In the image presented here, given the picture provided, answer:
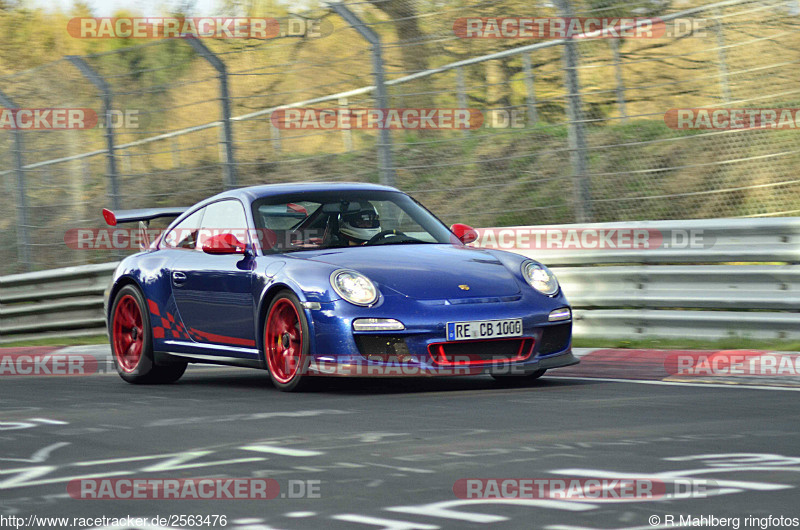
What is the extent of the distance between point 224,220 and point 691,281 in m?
3.33

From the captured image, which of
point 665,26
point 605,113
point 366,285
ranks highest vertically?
point 665,26

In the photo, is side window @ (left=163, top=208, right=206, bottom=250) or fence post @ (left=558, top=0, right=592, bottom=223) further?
fence post @ (left=558, top=0, right=592, bottom=223)

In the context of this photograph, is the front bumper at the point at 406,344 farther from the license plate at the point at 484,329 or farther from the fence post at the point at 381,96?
the fence post at the point at 381,96

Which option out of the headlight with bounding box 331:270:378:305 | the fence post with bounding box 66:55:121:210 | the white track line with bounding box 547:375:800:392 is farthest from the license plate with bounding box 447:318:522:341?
the fence post with bounding box 66:55:121:210

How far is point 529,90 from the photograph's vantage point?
12680 millimetres

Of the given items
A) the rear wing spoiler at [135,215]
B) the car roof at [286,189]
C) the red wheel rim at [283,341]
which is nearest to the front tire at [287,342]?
the red wheel rim at [283,341]

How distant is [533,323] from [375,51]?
4.92 meters

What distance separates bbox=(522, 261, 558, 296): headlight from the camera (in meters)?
8.29

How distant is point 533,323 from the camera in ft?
26.3

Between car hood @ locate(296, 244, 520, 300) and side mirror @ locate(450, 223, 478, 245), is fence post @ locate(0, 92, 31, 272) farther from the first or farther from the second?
car hood @ locate(296, 244, 520, 300)

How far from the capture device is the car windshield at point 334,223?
880cm

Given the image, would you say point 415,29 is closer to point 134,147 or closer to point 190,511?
point 134,147

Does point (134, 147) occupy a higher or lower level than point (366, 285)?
higher

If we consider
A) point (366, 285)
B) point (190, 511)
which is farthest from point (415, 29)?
point (190, 511)
